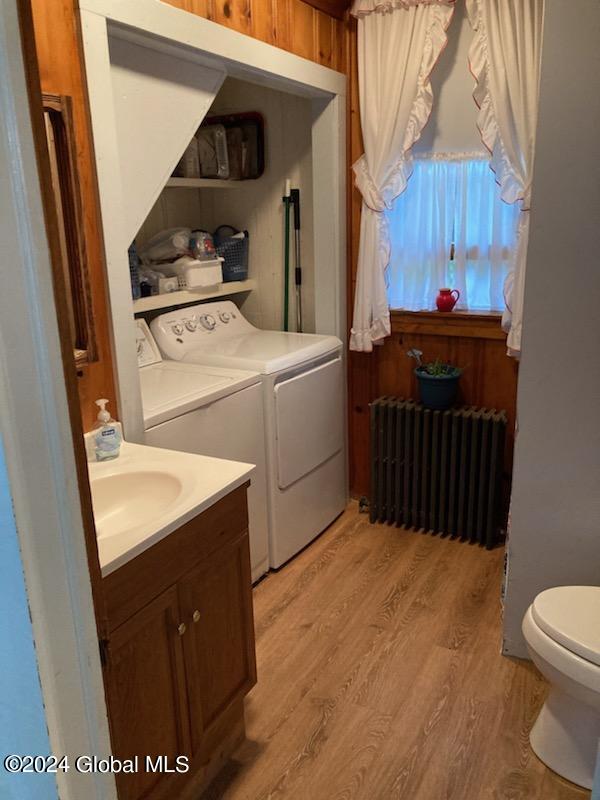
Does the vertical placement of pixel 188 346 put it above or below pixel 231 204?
below

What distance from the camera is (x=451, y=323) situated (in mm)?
3229

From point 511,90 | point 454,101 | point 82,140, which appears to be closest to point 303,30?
point 454,101

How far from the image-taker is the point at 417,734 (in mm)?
2076

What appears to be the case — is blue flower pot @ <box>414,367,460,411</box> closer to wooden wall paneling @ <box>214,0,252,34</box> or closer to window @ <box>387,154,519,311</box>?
window @ <box>387,154,519,311</box>

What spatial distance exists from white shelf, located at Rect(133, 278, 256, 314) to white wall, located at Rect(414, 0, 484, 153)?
1121 mm

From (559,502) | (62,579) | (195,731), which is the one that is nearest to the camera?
(62,579)

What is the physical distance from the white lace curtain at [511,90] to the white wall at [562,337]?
585mm

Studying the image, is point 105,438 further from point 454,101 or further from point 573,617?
point 454,101

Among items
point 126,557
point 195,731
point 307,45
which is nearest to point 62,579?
point 126,557

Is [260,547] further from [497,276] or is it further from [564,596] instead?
[497,276]

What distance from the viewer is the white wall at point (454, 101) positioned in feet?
9.74

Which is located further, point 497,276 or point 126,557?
point 497,276

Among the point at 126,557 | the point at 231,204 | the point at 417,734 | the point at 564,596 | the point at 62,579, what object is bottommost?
the point at 417,734

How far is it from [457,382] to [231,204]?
1535 millimetres
